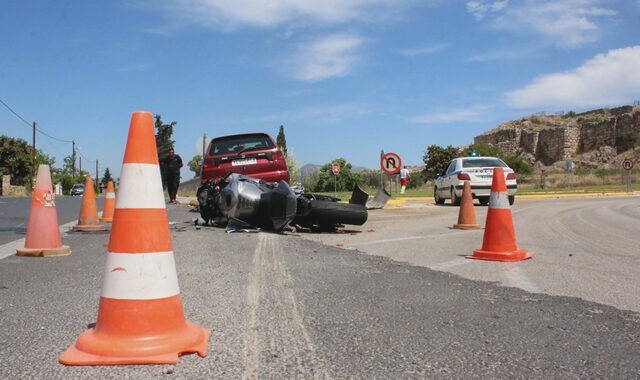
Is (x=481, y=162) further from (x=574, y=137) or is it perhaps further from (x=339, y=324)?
(x=574, y=137)

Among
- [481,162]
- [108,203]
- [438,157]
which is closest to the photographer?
[108,203]

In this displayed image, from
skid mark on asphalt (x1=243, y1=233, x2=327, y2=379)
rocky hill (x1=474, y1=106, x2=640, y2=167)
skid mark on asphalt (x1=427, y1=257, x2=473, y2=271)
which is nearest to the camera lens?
skid mark on asphalt (x1=243, y1=233, x2=327, y2=379)

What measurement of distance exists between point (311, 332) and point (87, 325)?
1321mm

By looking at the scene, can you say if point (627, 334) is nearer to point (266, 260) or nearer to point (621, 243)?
point (266, 260)

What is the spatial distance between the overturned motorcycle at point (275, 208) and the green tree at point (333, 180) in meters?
49.3

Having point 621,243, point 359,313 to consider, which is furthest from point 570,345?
point 621,243

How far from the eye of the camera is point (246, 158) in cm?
1247

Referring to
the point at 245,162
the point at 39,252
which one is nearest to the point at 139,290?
the point at 39,252

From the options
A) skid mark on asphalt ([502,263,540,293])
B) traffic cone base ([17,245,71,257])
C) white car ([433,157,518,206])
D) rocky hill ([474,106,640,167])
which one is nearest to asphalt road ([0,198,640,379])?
skid mark on asphalt ([502,263,540,293])

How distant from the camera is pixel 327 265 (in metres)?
5.71

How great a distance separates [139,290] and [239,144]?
1022 centimetres

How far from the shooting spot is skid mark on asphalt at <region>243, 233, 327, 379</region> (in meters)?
2.64

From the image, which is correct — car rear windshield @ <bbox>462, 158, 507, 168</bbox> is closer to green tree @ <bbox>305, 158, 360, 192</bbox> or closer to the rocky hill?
green tree @ <bbox>305, 158, 360, 192</bbox>

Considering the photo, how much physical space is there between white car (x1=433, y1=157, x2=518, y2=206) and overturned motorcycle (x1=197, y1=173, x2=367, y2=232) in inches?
326
